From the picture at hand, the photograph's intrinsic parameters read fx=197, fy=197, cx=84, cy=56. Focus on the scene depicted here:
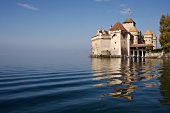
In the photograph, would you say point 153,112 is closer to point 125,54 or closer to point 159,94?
point 159,94

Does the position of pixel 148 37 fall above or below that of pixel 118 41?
above

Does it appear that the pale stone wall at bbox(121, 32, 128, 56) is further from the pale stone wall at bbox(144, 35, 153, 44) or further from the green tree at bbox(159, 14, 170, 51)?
the pale stone wall at bbox(144, 35, 153, 44)

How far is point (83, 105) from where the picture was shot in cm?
775

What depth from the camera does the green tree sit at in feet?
183

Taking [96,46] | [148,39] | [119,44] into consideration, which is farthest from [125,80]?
[148,39]

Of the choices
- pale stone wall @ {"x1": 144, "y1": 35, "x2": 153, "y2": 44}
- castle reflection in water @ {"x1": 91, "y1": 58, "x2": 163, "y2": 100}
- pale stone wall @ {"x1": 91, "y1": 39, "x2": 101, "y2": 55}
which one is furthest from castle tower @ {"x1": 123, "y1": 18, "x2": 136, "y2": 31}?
castle reflection in water @ {"x1": 91, "y1": 58, "x2": 163, "y2": 100}

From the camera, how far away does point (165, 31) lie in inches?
2239

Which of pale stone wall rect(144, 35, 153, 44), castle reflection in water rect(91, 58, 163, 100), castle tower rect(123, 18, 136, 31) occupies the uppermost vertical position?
castle tower rect(123, 18, 136, 31)

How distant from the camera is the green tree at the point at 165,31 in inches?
2193

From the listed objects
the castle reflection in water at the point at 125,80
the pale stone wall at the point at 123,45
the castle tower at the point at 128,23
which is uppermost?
the castle tower at the point at 128,23

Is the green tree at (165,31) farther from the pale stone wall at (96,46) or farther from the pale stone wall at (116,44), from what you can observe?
the pale stone wall at (96,46)

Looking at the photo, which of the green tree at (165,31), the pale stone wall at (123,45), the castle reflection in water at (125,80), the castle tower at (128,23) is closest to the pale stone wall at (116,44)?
the pale stone wall at (123,45)

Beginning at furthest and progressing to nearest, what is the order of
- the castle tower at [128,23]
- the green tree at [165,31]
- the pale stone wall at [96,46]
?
the castle tower at [128,23] → the pale stone wall at [96,46] → the green tree at [165,31]

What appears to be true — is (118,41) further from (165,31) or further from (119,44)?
(165,31)
